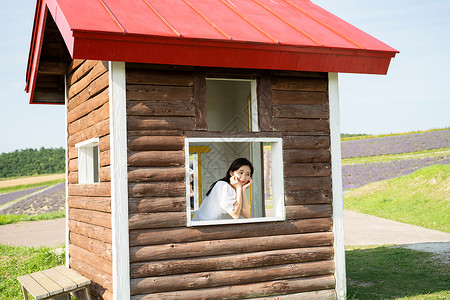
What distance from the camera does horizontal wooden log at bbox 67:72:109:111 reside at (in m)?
5.71

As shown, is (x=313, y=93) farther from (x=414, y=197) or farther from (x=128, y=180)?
(x=414, y=197)

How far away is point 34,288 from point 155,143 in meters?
2.17

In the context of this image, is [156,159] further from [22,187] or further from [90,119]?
[22,187]

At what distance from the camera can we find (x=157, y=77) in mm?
5543

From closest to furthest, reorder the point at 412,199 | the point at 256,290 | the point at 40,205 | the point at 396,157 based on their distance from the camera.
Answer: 1. the point at 256,290
2. the point at 412,199
3. the point at 40,205
4. the point at 396,157

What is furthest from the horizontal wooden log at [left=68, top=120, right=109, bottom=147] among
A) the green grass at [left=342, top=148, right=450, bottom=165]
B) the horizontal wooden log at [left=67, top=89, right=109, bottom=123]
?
the green grass at [left=342, top=148, right=450, bottom=165]

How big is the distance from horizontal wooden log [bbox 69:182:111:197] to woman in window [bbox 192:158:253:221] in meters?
1.24

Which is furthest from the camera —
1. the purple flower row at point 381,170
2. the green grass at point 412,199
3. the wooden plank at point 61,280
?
the purple flower row at point 381,170

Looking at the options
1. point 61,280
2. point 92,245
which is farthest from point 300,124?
point 61,280

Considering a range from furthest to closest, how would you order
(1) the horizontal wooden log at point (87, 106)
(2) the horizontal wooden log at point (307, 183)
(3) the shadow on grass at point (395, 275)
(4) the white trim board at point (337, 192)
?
(3) the shadow on grass at point (395, 275), (4) the white trim board at point (337, 192), (2) the horizontal wooden log at point (307, 183), (1) the horizontal wooden log at point (87, 106)

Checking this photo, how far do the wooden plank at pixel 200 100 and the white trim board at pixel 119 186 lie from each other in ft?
2.74

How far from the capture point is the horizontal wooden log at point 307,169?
6.06 meters

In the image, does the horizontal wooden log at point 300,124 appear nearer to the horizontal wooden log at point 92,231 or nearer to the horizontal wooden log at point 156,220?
the horizontal wooden log at point 156,220

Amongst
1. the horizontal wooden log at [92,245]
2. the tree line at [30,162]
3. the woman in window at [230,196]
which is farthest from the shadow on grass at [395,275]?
the tree line at [30,162]
